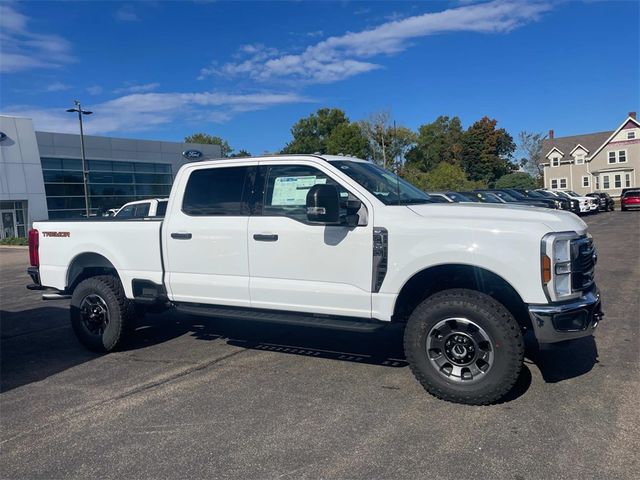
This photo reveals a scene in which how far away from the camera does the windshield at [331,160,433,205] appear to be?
5.00m

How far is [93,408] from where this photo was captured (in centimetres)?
455

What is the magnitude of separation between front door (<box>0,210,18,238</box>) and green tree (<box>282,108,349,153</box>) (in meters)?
35.0

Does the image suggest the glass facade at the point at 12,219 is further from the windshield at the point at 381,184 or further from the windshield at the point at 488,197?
the windshield at the point at 381,184

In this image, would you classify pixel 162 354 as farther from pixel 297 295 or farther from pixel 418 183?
pixel 418 183

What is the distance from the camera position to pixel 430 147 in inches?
3068

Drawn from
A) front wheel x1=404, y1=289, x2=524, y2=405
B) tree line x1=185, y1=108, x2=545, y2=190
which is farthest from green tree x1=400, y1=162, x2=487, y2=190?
front wheel x1=404, y1=289, x2=524, y2=405

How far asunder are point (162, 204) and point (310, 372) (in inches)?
370

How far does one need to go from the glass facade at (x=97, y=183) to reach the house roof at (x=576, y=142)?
4711cm

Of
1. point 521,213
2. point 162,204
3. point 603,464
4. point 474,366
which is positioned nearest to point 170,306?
point 474,366

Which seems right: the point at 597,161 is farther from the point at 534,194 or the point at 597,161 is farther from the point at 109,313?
the point at 109,313

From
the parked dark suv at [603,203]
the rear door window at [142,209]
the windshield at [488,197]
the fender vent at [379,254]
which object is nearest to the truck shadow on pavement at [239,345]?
the fender vent at [379,254]

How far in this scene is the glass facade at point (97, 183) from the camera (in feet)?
121

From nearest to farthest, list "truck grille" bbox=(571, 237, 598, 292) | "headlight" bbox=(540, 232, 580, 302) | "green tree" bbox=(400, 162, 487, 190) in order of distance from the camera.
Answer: "headlight" bbox=(540, 232, 580, 302), "truck grille" bbox=(571, 237, 598, 292), "green tree" bbox=(400, 162, 487, 190)

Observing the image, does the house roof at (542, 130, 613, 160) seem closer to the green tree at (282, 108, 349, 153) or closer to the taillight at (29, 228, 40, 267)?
the green tree at (282, 108, 349, 153)
